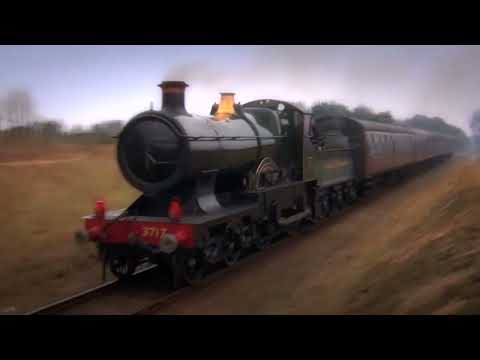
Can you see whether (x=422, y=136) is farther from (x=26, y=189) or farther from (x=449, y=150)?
(x=26, y=189)

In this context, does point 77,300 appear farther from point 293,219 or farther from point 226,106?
point 293,219

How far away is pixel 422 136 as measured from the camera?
1040 inches

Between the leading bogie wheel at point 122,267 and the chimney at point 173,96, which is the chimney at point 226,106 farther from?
the leading bogie wheel at point 122,267

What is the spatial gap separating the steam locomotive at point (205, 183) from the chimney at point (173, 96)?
16 millimetres

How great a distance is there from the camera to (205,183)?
7738mm

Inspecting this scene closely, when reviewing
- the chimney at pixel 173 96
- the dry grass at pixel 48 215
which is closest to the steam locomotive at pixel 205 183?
the chimney at pixel 173 96

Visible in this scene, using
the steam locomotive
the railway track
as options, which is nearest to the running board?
the steam locomotive

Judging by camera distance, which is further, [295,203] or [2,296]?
[295,203]

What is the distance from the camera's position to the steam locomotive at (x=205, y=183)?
22.7ft

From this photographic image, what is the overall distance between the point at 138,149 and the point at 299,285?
3418mm

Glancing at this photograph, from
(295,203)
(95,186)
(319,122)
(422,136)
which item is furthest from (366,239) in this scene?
(422,136)

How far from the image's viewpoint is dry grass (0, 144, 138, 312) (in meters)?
8.00

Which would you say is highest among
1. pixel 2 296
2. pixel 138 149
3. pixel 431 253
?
pixel 138 149

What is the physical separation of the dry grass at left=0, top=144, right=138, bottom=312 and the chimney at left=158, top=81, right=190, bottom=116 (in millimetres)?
3550
